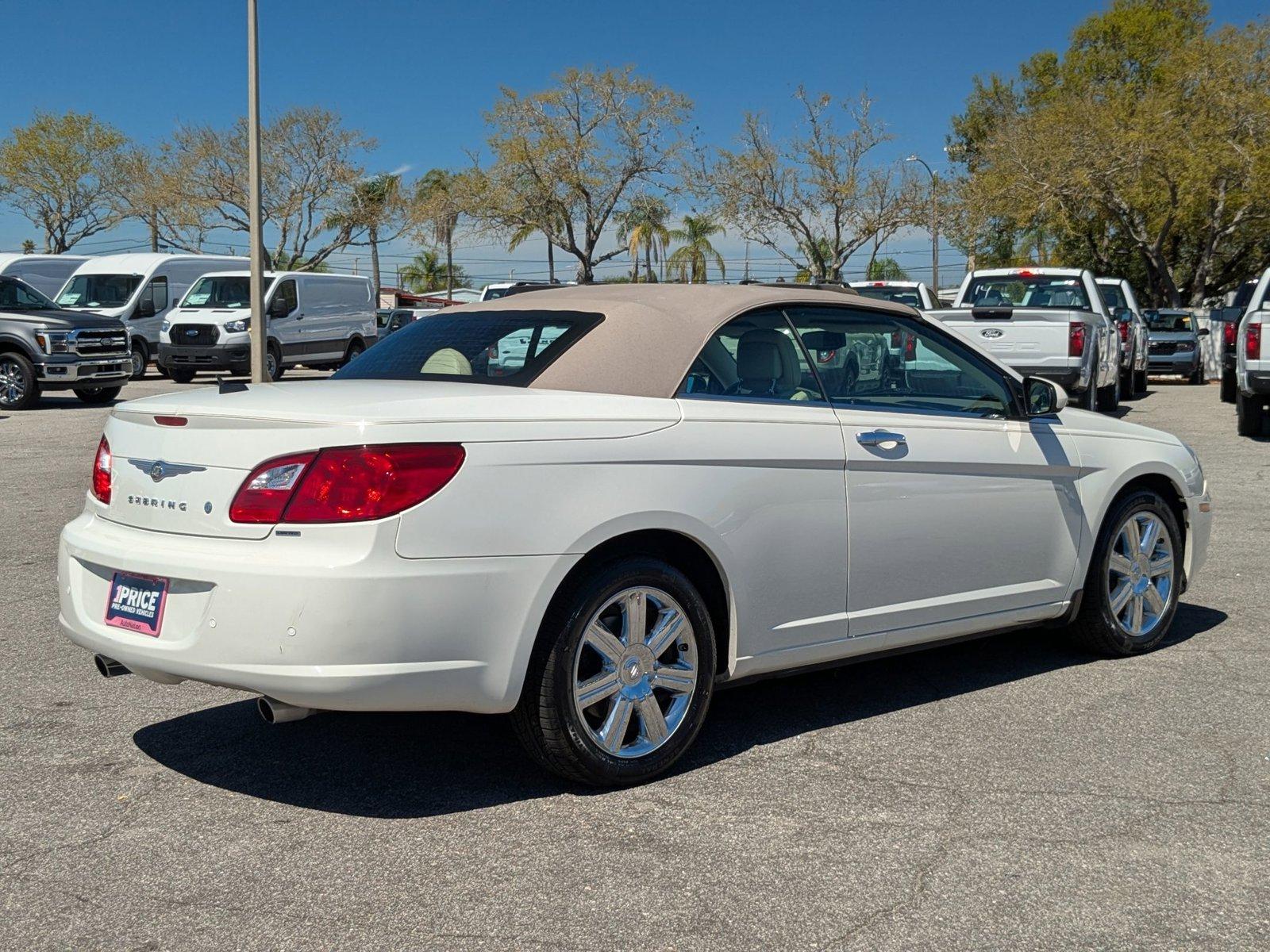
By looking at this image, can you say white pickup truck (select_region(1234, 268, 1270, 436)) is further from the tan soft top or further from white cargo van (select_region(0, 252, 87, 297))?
white cargo van (select_region(0, 252, 87, 297))

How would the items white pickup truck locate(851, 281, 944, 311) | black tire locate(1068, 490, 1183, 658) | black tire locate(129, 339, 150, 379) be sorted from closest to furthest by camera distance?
black tire locate(1068, 490, 1183, 658), white pickup truck locate(851, 281, 944, 311), black tire locate(129, 339, 150, 379)

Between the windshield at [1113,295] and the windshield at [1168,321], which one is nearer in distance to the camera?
the windshield at [1113,295]

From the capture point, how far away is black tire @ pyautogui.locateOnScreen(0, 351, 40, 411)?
802 inches

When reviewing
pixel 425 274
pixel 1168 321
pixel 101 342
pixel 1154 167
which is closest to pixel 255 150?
pixel 101 342

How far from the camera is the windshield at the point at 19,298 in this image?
68.6 feet

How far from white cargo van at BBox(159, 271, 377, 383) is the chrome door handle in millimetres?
22444

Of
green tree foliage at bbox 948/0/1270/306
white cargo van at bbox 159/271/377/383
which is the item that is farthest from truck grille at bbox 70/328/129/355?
green tree foliage at bbox 948/0/1270/306

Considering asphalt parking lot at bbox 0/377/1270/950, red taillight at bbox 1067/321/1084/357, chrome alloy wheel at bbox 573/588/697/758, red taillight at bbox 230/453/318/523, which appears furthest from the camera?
red taillight at bbox 1067/321/1084/357

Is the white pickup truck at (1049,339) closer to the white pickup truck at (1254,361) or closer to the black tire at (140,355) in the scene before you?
the white pickup truck at (1254,361)

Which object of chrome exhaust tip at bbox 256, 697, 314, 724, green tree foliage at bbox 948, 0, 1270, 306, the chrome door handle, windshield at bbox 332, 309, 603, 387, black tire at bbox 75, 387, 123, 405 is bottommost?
black tire at bbox 75, 387, 123, 405

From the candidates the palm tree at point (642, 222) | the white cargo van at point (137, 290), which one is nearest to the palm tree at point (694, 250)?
the palm tree at point (642, 222)

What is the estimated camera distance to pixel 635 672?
14.1 ft

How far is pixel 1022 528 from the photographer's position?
213 inches

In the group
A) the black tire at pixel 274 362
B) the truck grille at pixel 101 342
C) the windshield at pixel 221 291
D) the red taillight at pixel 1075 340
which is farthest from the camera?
the windshield at pixel 221 291
